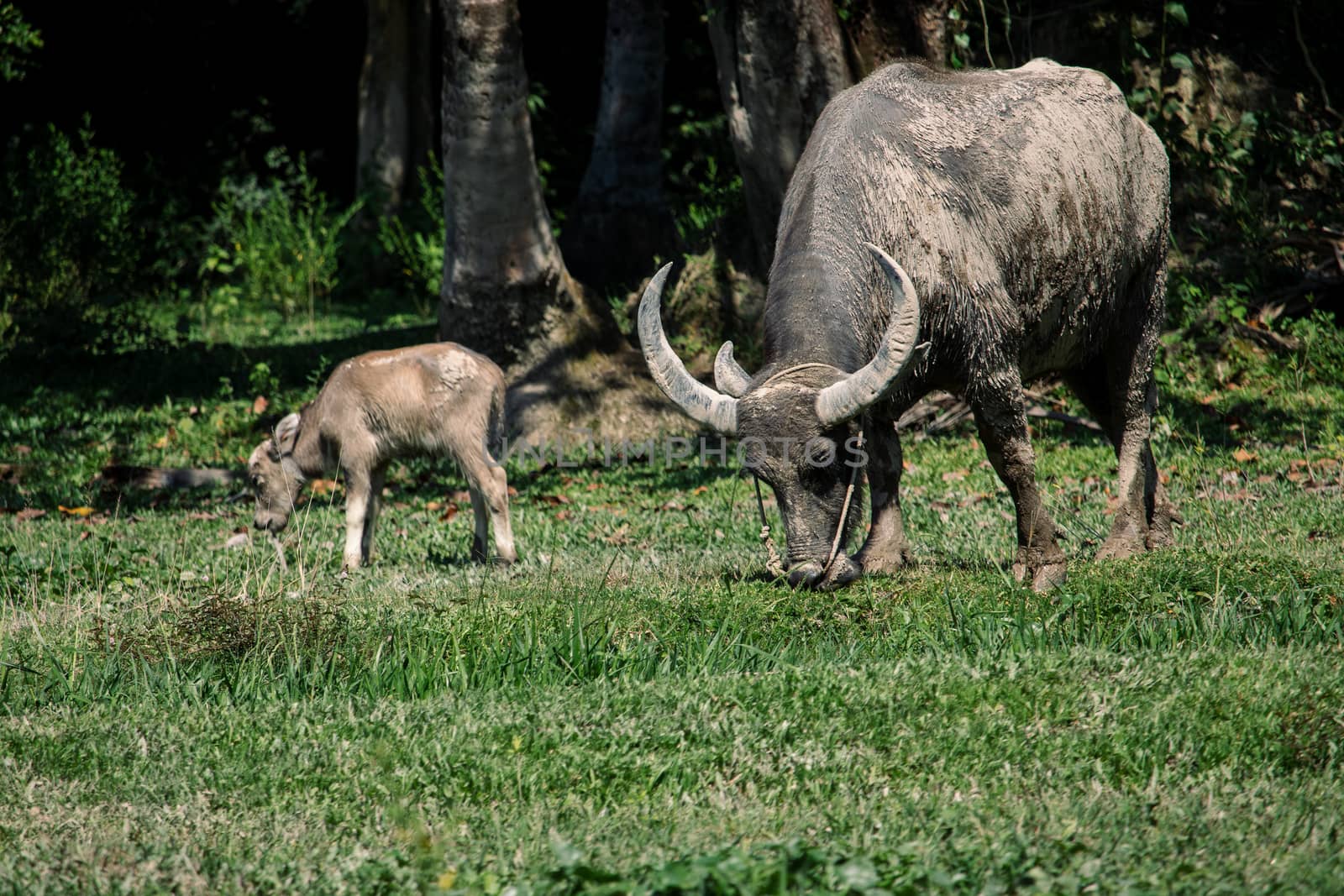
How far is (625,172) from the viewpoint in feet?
53.2

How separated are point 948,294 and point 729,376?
125 centimetres

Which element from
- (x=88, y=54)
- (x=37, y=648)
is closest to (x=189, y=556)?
(x=37, y=648)

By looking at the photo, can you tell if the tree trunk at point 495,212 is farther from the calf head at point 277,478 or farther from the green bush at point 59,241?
the green bush at point 59,241

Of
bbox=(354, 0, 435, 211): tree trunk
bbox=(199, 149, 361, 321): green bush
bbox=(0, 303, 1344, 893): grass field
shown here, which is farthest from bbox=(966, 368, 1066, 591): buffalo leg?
bbox=(354, 0, 435, 211): tree trunk

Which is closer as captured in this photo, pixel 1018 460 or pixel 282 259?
pixel 1018 460

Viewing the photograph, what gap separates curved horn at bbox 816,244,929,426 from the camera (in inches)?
242

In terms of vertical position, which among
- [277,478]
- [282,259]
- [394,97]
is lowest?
[277,478]

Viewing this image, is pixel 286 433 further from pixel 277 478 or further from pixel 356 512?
pixel 356 512

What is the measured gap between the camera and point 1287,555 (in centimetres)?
688

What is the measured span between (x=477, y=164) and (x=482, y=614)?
7.02 metres

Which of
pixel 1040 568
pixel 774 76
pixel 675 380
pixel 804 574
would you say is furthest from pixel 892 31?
pixel 804 574

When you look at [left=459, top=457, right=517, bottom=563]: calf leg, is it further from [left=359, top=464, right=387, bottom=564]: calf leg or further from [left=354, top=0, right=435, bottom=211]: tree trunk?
[left=354, top=0, right=435, bottom=211]: tree trunk

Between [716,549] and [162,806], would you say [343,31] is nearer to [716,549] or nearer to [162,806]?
[716,549]

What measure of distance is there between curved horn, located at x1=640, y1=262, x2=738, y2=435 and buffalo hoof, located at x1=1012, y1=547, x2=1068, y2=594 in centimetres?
182
